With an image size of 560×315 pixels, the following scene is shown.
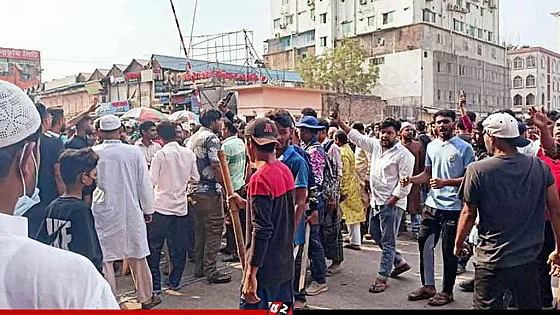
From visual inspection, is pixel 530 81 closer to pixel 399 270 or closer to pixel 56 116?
pixel 399 270

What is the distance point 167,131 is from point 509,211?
2.63 m

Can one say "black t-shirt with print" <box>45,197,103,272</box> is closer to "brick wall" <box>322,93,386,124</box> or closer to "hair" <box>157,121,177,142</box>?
"hair" <box>157,121,177,142</box>

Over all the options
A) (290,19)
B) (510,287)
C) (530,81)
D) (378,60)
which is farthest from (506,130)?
(378,60)

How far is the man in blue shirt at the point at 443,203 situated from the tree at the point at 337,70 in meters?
22.8

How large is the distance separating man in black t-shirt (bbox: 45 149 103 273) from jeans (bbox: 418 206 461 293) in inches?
91.3

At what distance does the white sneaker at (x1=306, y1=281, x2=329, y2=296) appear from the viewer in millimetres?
3936

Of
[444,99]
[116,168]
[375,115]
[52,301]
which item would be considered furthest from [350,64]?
[52,301]

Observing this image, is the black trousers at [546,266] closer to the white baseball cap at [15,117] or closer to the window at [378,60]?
the white baseball cap at [15,117]

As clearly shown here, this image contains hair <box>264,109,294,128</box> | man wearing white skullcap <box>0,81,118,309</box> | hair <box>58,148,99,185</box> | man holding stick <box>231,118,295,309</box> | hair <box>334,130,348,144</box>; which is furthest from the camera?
hair <box>334,130,348,144</box>

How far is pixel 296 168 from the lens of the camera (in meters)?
3.21

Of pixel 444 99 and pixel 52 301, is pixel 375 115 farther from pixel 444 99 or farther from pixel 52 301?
pixel 52 301

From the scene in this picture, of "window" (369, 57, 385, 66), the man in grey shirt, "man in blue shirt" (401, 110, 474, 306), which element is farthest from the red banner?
"window" (369, 57, 385, 66)

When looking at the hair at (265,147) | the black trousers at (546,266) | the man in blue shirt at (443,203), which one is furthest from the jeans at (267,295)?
the black trousers at (546,266)

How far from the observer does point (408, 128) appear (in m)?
4.80
